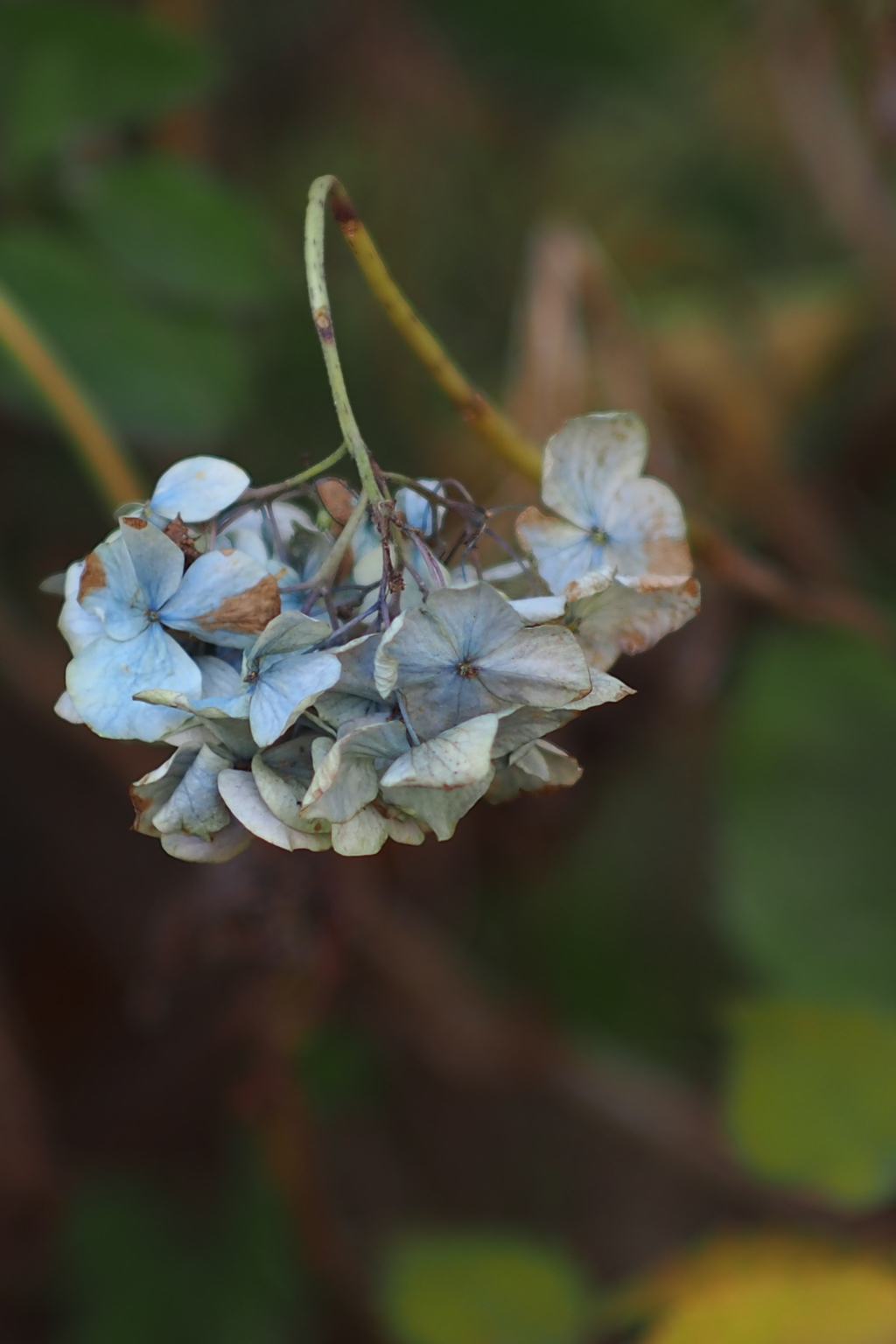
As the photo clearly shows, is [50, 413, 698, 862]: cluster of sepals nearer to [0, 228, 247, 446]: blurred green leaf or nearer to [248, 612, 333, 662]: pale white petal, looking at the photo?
[248, 612, 333, 662]: pale white petal

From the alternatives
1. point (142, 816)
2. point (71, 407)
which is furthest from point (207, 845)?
point (71, 407)

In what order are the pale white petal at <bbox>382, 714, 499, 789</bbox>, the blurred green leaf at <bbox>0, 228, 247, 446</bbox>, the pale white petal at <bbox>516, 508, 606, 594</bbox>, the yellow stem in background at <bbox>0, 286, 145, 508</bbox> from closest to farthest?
the pale white petal at <bbox>382, 714, 499, 789</bbox>, the pale white petal at <bbox>516, 508, 606, 594</bbox>, the yellow stem in background at <bbox>0, 286, 145, 508</bbox>, the blurred green leaf at <bbox>0, 228, 247, 446</bbox>

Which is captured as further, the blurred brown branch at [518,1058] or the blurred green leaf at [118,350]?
the blurred brown branch at [518,1058]

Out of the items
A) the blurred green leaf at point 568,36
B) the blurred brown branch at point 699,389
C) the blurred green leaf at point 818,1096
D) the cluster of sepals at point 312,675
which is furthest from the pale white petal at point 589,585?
the blurred green leaf at point 568,36

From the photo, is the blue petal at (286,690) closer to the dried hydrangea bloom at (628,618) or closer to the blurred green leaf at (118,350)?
the dried hydrangea bloom at (628,618)

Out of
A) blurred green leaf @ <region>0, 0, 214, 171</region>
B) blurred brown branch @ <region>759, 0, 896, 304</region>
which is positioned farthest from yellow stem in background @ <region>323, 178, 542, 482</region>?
blurred brown branch @ <region>759, 0, 896, 304</region>

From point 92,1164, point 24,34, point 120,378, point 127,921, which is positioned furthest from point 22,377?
point 92,1164

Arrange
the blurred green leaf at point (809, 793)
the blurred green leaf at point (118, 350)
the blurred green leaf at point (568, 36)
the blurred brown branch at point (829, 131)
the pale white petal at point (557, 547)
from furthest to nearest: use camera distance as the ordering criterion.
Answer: the blurred green leaf at point (568, 36), the blurred brown branch at point (829, 131), the blurred green leaf at point (809, 793), the blurred green leaf at point (118, 350), the pale white petal at point (557, 547)

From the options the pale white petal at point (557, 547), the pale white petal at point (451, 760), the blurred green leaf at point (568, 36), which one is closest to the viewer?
the pale white petal at point (451, 760)
